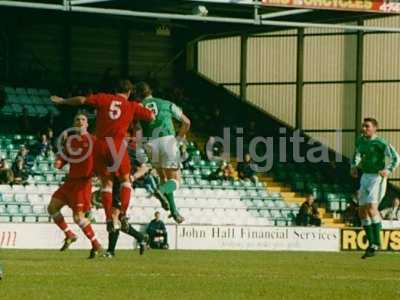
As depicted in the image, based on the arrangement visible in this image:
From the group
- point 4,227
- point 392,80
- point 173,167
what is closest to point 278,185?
point 392,80

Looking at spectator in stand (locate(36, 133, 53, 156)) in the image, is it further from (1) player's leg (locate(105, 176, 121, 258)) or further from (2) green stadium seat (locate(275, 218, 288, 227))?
(1) player's leg (locate(105, 176, 121, 258))

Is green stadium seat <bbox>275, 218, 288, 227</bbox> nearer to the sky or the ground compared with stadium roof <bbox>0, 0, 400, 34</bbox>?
nearer to the ground

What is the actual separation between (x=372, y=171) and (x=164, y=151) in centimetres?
393

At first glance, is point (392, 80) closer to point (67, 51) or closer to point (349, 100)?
point (349, 100)

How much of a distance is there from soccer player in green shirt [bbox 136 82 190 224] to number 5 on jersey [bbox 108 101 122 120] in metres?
1.54

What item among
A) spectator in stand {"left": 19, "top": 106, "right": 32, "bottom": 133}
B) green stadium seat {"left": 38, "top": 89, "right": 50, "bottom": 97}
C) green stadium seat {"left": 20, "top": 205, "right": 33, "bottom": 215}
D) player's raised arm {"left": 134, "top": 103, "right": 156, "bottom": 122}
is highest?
green stadium seat {"left": 38, "top": 89, "right": 50, "bottom": 97}

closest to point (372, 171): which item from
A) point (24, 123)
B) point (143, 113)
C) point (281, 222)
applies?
point (143, 113)

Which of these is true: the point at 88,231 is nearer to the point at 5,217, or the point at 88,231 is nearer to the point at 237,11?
the point at 5,217

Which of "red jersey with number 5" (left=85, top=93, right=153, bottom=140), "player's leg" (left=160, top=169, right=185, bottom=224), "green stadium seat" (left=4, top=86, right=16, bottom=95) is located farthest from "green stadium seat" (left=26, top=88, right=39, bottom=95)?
"red jersey with number 5" (left=85, top=93, right=153, bottom=140)

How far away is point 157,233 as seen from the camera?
29359mm

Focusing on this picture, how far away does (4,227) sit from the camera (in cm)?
2769

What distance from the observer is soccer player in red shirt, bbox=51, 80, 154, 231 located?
59.2 feet

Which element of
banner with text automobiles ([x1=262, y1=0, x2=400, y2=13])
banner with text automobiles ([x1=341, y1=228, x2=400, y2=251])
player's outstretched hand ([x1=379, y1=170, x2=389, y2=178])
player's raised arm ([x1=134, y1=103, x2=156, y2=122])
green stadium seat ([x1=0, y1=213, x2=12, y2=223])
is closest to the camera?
player's raised arm ([x1=134, y1=103, x2=156, y2=122])

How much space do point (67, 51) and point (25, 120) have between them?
651 cm
